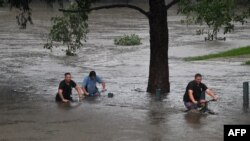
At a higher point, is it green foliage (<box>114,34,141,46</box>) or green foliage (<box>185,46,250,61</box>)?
green foliage (<box>114,34,141,46</box>)

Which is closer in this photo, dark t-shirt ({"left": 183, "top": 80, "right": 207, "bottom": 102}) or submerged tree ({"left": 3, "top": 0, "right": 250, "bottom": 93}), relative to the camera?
dark t-shirt ({"left": 183, "top": 80, "right": 207, "bottom": 102})

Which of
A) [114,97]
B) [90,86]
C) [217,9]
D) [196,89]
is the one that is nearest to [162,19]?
[217,9]

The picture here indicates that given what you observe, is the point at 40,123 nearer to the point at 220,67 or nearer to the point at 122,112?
the point at 122,112

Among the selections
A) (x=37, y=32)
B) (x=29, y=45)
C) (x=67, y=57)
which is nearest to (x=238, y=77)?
(x=67, y=57)

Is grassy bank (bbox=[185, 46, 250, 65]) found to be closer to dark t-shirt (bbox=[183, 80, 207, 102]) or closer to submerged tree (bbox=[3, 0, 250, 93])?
submerged tree (bbox=[3, 0, 250, 93])

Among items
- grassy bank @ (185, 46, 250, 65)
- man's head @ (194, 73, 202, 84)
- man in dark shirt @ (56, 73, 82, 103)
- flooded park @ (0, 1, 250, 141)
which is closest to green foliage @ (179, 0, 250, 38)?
flooded park @ (0, 1, 250, 141)

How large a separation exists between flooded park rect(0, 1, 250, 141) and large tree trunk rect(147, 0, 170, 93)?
0.71 meters

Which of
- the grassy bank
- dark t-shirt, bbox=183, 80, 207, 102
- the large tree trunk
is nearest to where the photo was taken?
dark t-shirt, bbox=183, 80, 207, 102

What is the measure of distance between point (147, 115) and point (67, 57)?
Result: 72.3ft

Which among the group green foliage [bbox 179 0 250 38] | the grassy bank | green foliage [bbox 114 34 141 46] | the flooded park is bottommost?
the flooded park

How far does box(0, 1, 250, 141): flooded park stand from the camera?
1556 centimetres

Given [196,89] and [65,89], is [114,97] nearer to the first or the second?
[65,89]

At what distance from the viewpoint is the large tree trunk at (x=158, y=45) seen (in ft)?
74.8

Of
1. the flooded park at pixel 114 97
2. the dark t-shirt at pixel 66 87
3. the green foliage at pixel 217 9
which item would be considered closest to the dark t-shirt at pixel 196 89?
the flooded park at pixel 114 97
